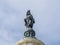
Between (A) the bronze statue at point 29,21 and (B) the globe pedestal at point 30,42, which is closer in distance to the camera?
(B) the globe pedestal at point 30,42

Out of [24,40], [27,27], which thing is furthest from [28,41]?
[27,27]

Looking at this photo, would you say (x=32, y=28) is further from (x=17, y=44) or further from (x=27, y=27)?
(x=17, y=44)

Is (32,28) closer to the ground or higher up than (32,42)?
higher up

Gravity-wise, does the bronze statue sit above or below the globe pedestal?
above

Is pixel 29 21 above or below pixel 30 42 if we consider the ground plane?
above

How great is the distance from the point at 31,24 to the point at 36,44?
2486 mm

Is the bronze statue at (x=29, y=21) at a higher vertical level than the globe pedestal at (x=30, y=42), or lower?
higher

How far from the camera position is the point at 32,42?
21047 mm

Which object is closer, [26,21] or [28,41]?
[28,41]

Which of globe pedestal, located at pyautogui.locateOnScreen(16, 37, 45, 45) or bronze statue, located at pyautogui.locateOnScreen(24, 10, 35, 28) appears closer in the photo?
globe pedestal, located at pyautogui.locateOnScreen(16, 37, 45, 45)

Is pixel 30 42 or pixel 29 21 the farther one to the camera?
pixel 29 21

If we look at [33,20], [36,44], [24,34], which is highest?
Result: [33,20]

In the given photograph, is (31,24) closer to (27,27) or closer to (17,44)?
(27,27)

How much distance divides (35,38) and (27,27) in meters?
1.68
